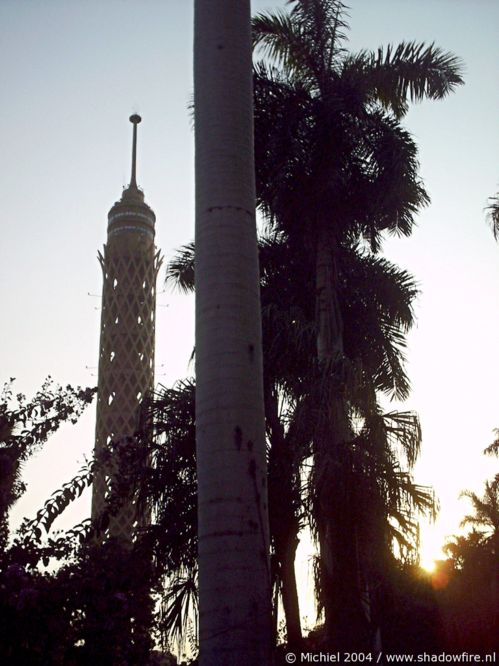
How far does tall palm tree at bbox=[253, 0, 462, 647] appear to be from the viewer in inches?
529

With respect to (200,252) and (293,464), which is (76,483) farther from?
(200,252)

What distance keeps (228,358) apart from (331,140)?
876cm

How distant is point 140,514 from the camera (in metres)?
12.9

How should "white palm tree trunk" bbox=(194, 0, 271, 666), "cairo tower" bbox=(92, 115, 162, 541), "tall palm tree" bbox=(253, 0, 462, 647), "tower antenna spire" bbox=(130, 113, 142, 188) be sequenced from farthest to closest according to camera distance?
"tower antenna spire" bbox=(130, 113, 142, 188) < "cairo tower" bbox=(92, 115, 162, 541) < "tall palm tree" bbox=(253, 0, 462, 647) < "white palm tree trunk" bbox=(194, 0, 271, 666)

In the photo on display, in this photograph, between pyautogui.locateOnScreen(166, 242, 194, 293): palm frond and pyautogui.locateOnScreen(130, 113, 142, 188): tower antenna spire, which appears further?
pyautogui.locateOnScreen(130, 113, 142, 188): tower antenna spire

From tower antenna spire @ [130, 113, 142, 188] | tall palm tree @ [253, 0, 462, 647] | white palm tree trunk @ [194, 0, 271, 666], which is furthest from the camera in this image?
tower antenna spire @ [130, 113, 142, 188]

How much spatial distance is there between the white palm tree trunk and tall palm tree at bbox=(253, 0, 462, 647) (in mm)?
5867

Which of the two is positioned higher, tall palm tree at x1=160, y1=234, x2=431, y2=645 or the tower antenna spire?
the tower antenna spire

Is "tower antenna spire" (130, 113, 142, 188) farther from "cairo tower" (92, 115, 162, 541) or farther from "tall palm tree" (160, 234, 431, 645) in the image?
→ "tall palm tree" (160, 234, 431, 645)

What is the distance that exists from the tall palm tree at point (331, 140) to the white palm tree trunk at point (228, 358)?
5867mm

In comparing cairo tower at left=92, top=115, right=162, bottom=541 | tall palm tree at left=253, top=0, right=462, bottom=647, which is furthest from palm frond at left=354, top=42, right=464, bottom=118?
cairo tower at left=92, top=115, right=162, bottom=541

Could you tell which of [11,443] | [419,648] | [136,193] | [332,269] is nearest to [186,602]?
[11,443]

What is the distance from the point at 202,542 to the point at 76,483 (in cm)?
532

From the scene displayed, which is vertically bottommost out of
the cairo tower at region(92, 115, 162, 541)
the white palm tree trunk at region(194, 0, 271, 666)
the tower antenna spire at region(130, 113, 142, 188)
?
the white palm tree trunk at region(194, 0, 271, 666)
